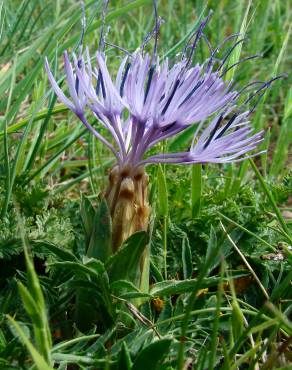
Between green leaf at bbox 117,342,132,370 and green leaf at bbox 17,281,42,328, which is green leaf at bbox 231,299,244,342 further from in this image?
green leaf at bbox 17,281,42,328

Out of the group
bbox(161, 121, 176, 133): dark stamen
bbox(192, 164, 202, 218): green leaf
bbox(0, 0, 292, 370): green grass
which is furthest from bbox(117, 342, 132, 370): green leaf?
bbox(192, 164, 202, 218): green leaf

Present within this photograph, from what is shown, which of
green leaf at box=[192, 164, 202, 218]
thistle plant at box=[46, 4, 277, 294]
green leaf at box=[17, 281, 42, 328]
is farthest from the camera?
green leaf at box=[192, 164, 202, 218]

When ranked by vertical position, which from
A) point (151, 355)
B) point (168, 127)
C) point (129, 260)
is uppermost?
point (168, 127)

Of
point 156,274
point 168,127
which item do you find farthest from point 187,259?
point 168,127

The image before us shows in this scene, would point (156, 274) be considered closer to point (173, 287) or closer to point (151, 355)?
point (173, 287)

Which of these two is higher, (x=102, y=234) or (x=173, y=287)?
(x=102, y=234)
